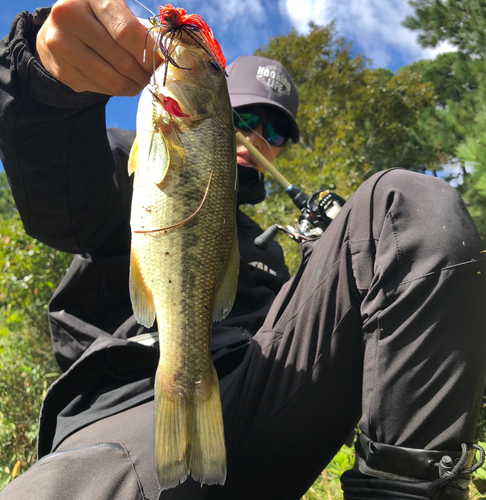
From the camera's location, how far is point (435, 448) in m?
1.02

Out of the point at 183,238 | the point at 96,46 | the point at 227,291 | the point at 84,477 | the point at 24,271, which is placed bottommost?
the point at 24,271

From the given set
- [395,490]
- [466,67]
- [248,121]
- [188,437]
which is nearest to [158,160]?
[188,437]

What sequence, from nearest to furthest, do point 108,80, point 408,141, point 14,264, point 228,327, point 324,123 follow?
1. point 108,80
2. point 228,327
3. point 14,264
4. point 324,123
5. point 408,141

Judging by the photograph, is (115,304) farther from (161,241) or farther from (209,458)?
(209,458)

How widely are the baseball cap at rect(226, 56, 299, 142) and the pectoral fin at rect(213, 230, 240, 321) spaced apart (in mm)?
1654

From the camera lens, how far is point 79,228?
1632 mm

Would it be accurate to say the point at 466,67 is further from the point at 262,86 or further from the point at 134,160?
the point at 134,160

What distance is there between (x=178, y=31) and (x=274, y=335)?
3.22 feet

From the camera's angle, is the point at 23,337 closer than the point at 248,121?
No

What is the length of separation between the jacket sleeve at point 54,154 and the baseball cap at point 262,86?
48.8 inches

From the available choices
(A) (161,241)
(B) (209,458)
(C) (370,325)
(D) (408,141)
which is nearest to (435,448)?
(C) (370,325)

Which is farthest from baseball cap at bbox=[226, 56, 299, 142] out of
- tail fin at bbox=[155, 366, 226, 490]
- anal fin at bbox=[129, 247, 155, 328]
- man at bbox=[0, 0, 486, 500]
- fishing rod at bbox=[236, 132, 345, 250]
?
tail fin at bbox=[155, 366, 226, 490]

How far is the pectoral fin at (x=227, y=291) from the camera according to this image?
4.13ft

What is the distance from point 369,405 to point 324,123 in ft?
32.3
